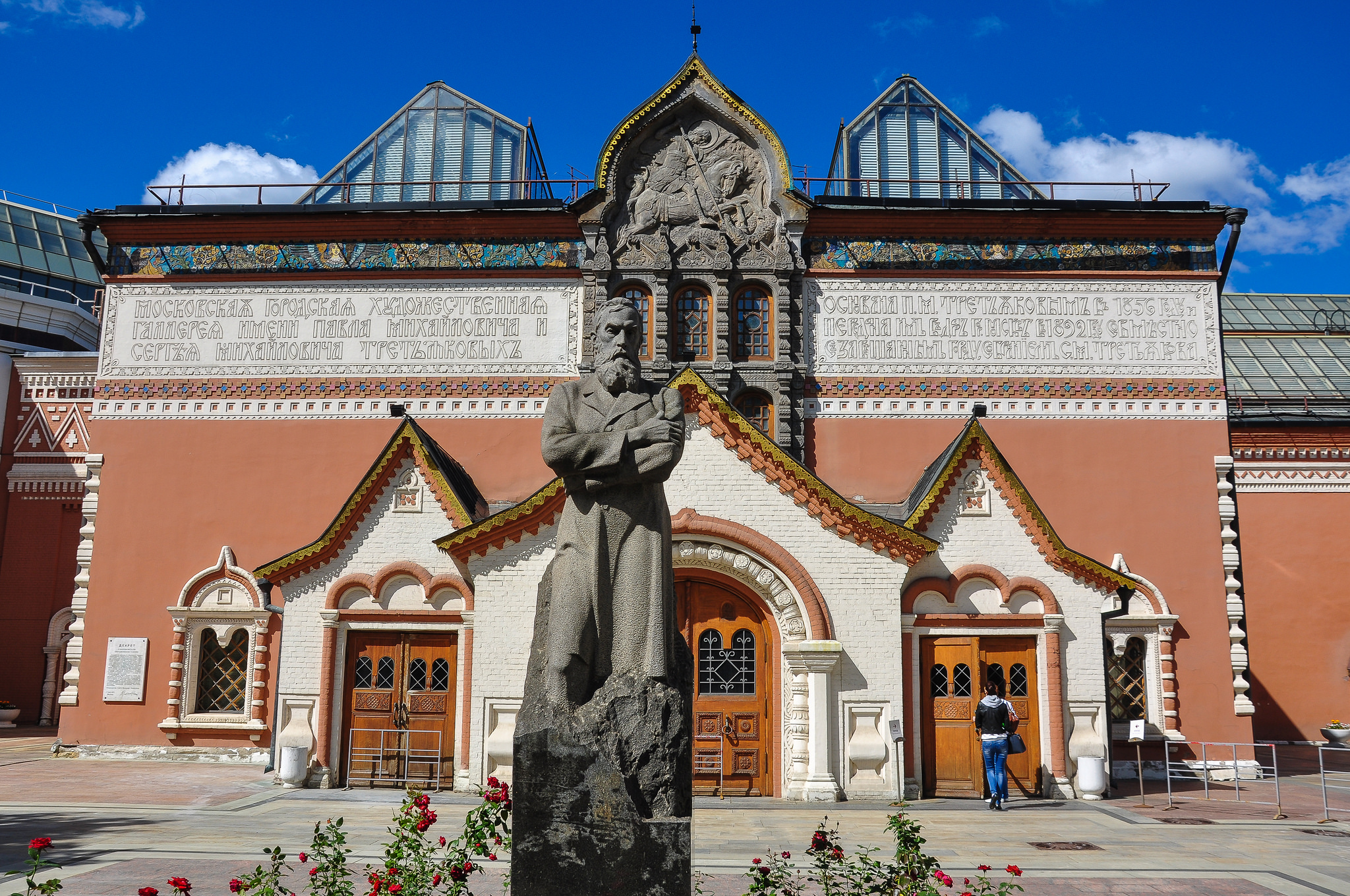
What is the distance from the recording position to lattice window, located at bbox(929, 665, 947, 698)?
1480 centimetres

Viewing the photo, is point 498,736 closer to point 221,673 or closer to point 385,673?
point 385,673

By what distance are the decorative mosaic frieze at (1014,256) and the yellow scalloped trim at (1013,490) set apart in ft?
16.7

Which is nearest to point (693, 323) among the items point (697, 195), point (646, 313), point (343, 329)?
point (646, 313)

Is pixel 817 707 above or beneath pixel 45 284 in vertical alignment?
beneath

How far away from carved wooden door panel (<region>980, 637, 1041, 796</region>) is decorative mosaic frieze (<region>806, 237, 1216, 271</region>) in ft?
24.5

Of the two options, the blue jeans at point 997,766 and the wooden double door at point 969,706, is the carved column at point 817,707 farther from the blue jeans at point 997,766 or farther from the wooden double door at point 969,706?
the blue jeans at point 997,766

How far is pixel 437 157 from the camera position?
22.5 metres

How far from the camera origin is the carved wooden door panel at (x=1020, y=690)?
14617mm

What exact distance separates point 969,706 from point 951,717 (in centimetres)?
31

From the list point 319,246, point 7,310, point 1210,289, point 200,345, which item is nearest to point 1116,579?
point 1210,289

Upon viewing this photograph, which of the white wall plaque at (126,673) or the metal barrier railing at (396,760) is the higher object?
the white wall plaque at (126,673)

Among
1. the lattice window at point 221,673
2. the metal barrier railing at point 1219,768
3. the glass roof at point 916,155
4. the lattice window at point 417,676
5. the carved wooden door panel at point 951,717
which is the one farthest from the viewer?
the glass roof at point 916,155

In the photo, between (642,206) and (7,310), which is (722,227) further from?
(7,310)

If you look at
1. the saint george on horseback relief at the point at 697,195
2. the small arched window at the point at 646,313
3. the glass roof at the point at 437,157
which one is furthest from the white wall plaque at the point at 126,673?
the saint george on horseback relief at the point at 697,195
